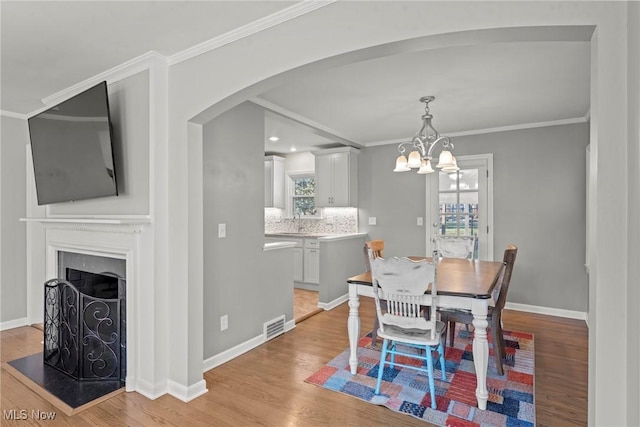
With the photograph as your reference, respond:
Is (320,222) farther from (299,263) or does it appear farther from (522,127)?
(522,127)

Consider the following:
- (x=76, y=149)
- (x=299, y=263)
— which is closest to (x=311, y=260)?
(x=299, y=263)

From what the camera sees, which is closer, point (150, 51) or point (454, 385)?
point (150, 51)

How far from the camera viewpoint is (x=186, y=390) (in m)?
2.36

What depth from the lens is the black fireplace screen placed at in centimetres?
263

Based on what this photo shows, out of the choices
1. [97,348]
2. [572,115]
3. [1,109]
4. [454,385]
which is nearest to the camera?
[454,385]

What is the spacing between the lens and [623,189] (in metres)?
1.23

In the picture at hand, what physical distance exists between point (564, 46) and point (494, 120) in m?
1.93

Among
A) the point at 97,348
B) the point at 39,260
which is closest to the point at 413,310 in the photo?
the point at 97,348

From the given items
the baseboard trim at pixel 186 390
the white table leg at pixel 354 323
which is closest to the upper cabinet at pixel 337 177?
the white table leg at pixel 354 323

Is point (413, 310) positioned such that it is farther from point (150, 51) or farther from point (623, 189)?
point (150, 51)

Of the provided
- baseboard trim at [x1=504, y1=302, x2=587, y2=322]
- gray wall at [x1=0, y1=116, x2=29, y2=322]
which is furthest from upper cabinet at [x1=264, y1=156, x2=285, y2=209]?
baseboard trim at [x1=504, y1=302, x2=587, y2=322]
